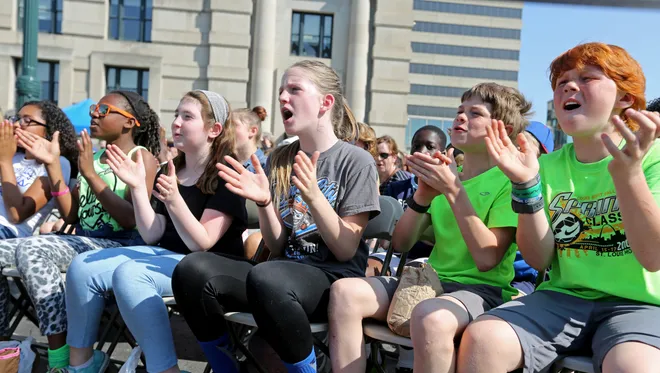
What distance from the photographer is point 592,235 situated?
228 centimetres

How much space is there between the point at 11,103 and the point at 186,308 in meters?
18.2

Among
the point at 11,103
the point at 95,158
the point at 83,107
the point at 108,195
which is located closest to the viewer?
the point at 108,195

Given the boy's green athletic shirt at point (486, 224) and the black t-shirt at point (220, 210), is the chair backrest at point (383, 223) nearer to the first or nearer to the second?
the boy's green athletic shirt at point (486, 224)

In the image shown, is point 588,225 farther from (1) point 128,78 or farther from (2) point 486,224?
(1) point 128,78

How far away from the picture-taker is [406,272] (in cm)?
250

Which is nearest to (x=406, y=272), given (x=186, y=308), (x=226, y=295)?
(x=226, y=295)

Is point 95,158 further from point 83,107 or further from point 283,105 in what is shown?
point 83,107

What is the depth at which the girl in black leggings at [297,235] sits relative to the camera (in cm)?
251

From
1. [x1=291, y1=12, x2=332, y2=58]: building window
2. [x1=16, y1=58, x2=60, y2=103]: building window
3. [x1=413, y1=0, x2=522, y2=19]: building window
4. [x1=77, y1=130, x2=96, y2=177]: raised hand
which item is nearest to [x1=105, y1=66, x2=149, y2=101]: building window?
[x1=16, y1=58, x2=60, y2=103]: building window

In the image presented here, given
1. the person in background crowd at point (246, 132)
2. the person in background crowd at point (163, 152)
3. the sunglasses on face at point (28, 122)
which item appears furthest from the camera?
the person in background crowd at point (246, 132)

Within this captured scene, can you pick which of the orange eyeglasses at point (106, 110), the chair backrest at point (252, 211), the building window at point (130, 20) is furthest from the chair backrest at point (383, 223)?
the building window at point (130, 20)

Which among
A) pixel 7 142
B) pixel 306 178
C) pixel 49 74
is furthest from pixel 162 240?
pixel 49 74

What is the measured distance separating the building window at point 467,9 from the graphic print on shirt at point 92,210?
89.3 meters

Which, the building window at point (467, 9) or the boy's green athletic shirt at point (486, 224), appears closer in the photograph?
the boy's green athletic shirt at point (486, 224)
